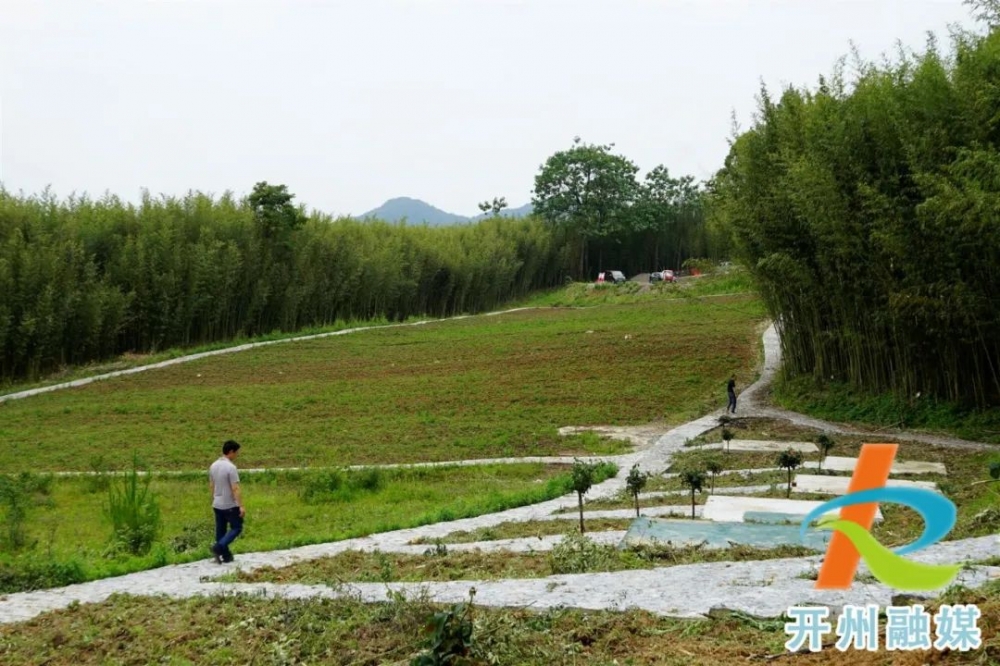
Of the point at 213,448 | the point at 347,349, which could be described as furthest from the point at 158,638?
the point at 347,349

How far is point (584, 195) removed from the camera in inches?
2034

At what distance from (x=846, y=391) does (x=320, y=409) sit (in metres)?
9.10

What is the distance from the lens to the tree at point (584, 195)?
50.9m

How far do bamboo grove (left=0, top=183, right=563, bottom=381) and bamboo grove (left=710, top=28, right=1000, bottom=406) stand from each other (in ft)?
50.2

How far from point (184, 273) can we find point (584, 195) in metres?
31.1

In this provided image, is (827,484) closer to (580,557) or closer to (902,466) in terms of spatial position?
(902,466)

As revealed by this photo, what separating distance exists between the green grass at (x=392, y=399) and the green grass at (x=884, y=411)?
4.98 feet

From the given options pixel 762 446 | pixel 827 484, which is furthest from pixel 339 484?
pixel 762 446

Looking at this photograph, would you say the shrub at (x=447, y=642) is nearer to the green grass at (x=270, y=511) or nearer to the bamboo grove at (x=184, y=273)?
the green grass at (x=270, y=511)

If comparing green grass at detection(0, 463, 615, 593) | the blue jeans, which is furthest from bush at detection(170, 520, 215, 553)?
the blue jeans

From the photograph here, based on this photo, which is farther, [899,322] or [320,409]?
[320,409]

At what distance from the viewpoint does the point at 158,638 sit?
513cm

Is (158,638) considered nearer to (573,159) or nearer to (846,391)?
(846,391)

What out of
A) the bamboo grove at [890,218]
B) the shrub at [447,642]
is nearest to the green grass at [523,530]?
the shrub at [447,642]
